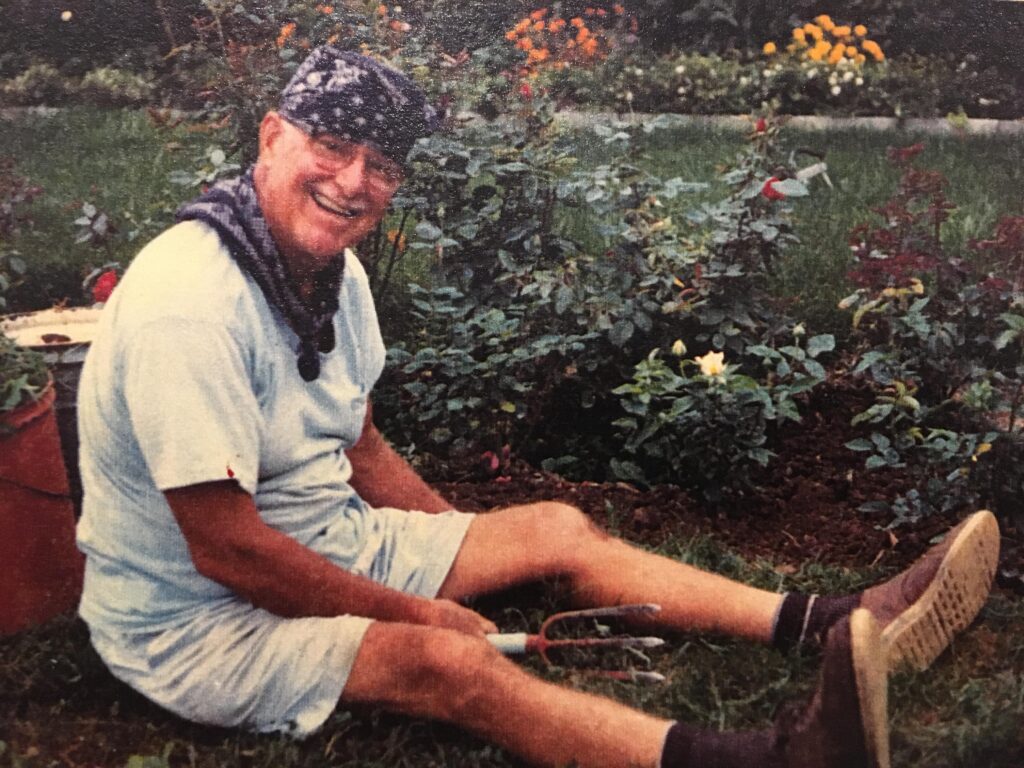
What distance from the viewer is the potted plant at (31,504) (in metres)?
2.43

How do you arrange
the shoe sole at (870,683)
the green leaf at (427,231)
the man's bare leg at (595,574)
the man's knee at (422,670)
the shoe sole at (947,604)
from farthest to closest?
1. the green leaf at (427,231)
2. the man's bare leg at (595,574)
3. the shoe sole at (947,604)
4. the man's knee at (422,670)
5. the shoe sole at (870,683)

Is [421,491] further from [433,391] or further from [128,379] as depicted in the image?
[128,379]

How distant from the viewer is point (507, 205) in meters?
2.77

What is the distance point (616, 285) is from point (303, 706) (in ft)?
4.55

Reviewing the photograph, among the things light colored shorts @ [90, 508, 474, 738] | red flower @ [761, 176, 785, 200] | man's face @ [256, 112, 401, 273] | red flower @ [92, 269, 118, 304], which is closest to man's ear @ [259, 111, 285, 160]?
man's face @ [256, 112, 401, 273]

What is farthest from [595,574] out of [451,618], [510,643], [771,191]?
[771,191]

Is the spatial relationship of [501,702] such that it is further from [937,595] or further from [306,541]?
[937,595]

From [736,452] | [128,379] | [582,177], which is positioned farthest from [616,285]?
[128,379]

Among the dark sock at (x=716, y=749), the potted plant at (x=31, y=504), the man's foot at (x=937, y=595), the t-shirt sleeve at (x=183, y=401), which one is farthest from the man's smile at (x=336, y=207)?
the man's foot at (x=937, y=595)

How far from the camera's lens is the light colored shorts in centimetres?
225

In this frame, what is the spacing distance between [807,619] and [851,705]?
591 mm

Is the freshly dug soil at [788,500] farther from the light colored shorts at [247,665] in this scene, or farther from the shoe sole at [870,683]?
the shoe sole at [870,683]

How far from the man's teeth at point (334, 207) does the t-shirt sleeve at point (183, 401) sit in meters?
0.36

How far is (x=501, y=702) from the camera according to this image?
2166 mm
